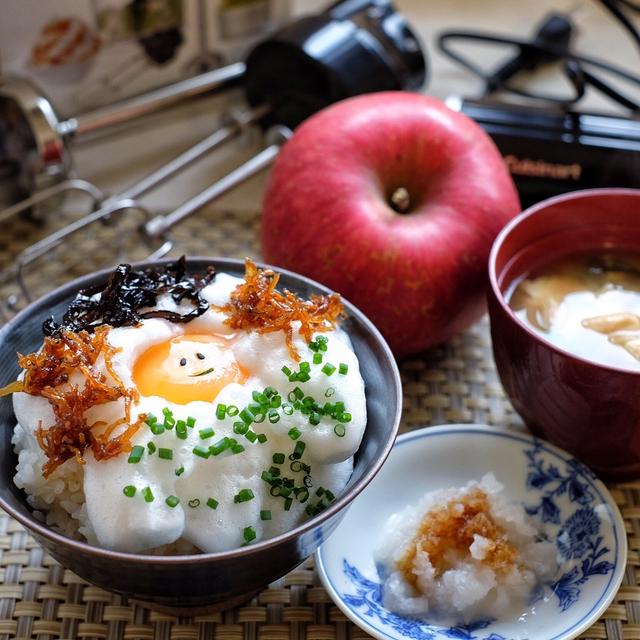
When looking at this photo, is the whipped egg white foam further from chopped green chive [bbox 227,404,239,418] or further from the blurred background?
the blurred background

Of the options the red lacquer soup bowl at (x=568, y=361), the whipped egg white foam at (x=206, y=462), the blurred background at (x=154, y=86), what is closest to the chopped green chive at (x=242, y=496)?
the whipped egg white foam at (x=206, y=462)

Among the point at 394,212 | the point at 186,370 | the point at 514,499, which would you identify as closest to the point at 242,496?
the point at 186,370

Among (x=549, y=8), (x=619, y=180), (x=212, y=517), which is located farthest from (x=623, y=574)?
(x=549, y=8)

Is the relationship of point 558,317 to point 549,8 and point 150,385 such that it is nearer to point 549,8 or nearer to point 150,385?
point 150,385

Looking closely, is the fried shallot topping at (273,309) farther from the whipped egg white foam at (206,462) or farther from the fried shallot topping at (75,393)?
the fried shallot topping at (75,393)

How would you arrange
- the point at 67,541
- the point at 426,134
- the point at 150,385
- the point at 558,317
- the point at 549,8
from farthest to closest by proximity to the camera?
the point at 549,8 → the point at 426,134 → the point at 558,317 → the point at 150,385 → the point at 67,541

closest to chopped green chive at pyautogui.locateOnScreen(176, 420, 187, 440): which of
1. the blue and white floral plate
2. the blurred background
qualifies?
the blue and white floral plate

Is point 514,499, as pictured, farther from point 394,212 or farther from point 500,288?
point 394,212
